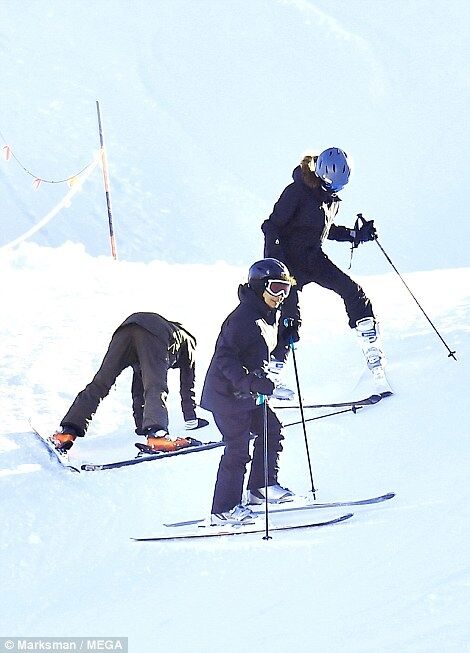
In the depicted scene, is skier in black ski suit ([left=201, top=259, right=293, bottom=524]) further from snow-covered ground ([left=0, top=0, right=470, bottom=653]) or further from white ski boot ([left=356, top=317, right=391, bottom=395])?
white ski boot ([left=356, top=317, right=391, bottom=395])

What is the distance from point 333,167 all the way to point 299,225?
48cm

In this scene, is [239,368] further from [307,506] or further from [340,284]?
[340,284]

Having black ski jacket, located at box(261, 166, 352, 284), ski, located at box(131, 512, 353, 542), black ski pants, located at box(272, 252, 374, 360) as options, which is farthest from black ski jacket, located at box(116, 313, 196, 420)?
ski, located at box(131, 512, 353, 542)

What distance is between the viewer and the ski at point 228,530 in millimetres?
5082

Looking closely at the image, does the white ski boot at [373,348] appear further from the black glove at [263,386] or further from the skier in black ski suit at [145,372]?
the black glove at [263,386]

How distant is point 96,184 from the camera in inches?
806

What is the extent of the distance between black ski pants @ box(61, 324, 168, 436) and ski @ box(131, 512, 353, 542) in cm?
145

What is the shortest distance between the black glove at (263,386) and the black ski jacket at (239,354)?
78 millimetres

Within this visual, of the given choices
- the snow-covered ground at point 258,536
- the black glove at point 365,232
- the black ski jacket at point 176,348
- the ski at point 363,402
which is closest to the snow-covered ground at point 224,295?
the snow-covered ground at point 258,536

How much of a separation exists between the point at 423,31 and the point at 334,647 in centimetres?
2354

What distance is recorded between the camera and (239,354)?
5492 mm

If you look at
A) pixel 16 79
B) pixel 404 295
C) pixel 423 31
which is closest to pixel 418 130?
pixel 423 31

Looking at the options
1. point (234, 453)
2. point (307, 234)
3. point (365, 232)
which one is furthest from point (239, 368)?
point (365, 232)

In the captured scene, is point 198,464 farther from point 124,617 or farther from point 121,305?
point 121,305
